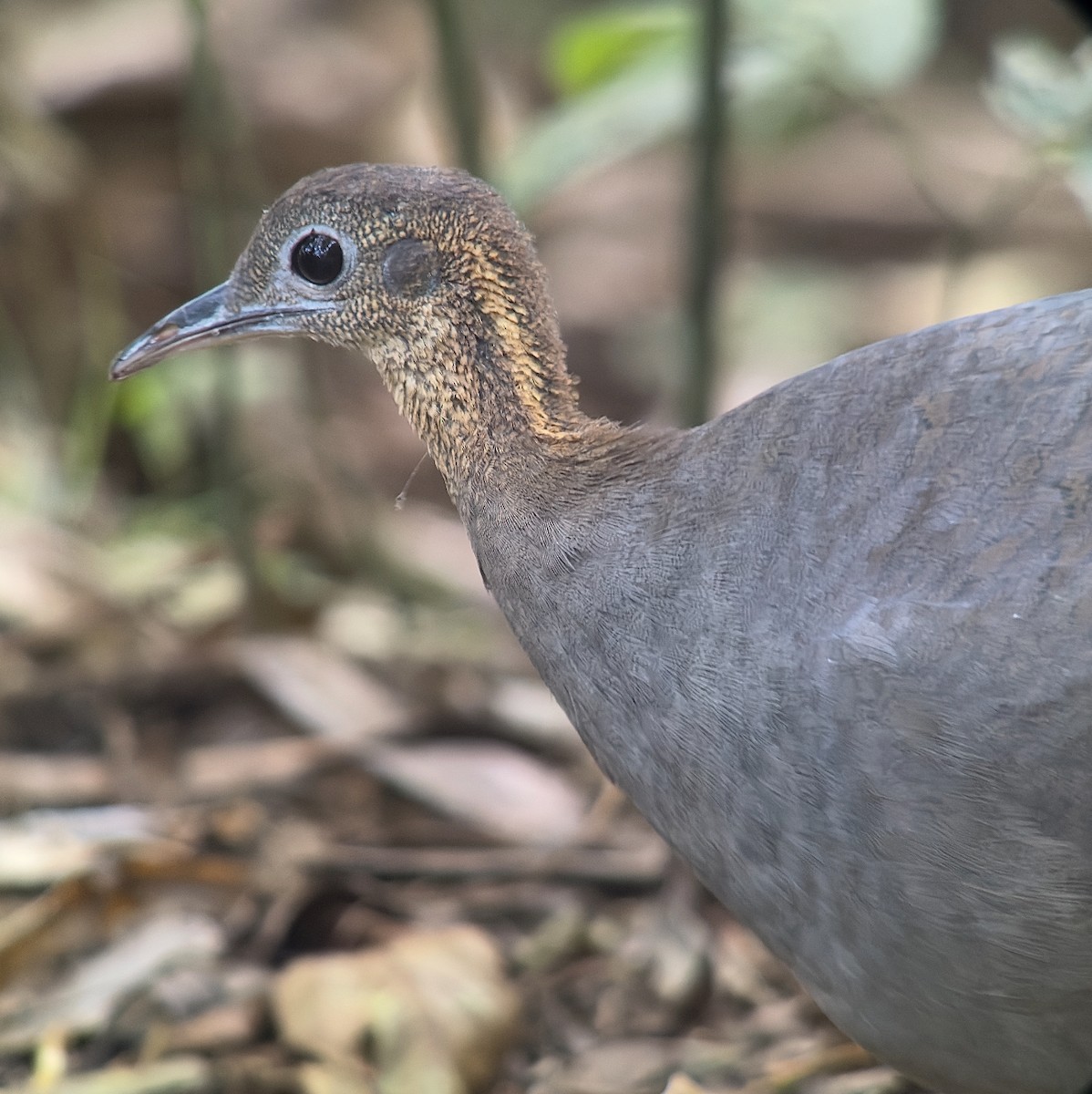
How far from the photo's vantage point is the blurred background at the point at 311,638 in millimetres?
3311

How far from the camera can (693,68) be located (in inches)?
151

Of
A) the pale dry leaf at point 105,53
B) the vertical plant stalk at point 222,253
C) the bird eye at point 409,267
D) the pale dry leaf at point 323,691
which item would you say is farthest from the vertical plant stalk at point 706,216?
the pale dry leaf at point 105,53

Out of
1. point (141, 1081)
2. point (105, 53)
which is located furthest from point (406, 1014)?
point (105, 53)

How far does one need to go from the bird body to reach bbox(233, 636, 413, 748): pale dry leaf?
61.5 inches

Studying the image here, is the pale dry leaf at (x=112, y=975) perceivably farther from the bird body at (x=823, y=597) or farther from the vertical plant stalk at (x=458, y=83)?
the vertical plant stalk at (x=458, y=83)

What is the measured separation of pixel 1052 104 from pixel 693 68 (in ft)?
3.04

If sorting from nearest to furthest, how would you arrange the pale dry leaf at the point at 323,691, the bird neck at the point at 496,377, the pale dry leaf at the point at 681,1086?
the bird neck at the point at 496,377, the pale dry leaf at the point at 681,1086, the pale dry leaf at the point at 323,691

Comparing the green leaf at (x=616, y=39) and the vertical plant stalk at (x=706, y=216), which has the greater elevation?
the green leaf at (x=616, y=39)

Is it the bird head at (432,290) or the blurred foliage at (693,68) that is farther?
the blurred foliage at (693,68)

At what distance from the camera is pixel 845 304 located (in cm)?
772

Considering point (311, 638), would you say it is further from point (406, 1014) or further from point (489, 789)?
point (406, 1014)

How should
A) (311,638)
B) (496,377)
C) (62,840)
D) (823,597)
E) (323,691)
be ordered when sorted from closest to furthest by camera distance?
(823,597) < (496,377) < (62,840) < (323,691) < (311,638)

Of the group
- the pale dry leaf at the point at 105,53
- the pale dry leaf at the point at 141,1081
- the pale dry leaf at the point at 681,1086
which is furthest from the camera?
the pale dry leaf at the point at 105,53

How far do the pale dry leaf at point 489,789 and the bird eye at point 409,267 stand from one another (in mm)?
1692
